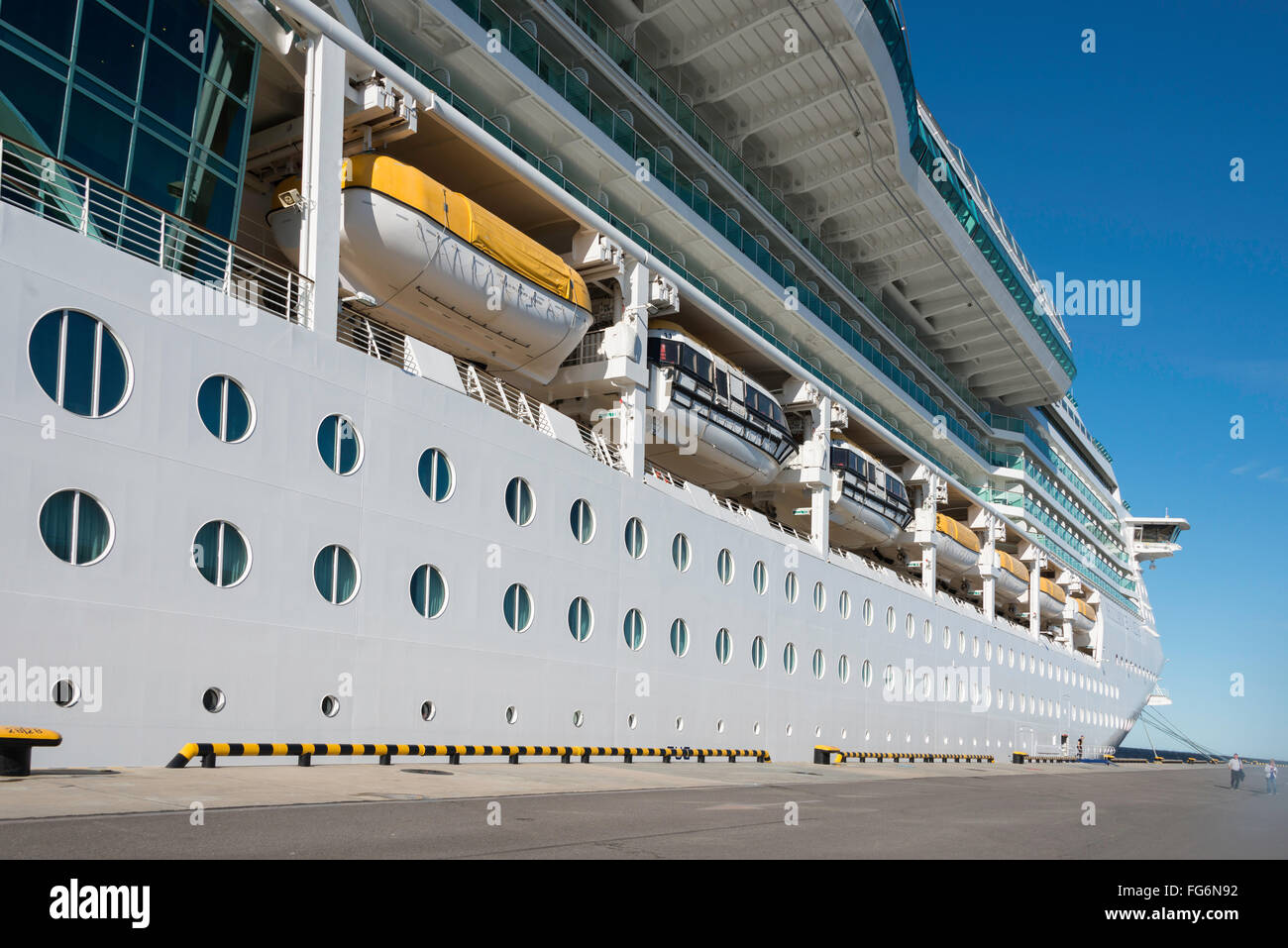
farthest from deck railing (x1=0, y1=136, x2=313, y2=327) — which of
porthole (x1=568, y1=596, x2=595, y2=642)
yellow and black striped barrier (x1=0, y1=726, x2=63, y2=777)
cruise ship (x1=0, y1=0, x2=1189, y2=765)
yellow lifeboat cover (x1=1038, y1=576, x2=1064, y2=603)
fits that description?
yellow lifeboat cover (x1=1038, y1=576, x2=1064, y2=603)

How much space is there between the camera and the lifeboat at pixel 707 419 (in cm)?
2161

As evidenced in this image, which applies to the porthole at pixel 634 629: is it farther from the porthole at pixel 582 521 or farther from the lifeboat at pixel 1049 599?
the lifeboat at pixel 1049 599

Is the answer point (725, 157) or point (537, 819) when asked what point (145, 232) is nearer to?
point (537, 819)

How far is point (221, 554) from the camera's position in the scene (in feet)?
38.2

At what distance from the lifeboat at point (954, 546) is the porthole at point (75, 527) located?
2890 cm

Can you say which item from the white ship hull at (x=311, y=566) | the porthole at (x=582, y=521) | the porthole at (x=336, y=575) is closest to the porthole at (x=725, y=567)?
the white ship hull at (x=311, y=566)

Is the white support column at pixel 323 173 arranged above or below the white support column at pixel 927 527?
above

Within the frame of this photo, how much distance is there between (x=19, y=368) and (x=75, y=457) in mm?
940

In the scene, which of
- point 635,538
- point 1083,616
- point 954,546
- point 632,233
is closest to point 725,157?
point 632,233

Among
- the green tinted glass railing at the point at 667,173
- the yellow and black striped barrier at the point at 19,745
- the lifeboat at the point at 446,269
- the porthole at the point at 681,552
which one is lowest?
the yellow and black striped barrier at the point at 19,745

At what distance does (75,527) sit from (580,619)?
8814mm

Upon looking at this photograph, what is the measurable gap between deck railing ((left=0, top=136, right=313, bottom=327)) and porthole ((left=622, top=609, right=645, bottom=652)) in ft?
26.4

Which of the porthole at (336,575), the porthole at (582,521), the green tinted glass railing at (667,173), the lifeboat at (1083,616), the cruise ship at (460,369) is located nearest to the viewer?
the cruise ship at (460,369)
